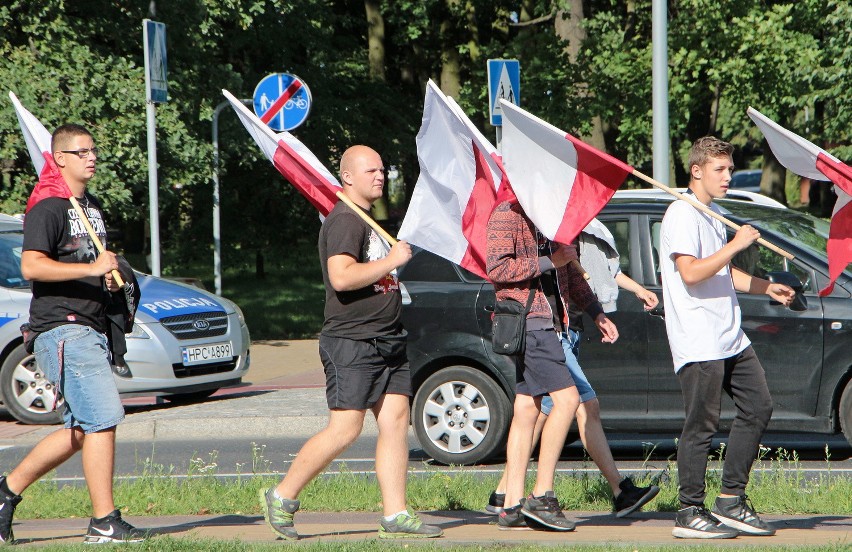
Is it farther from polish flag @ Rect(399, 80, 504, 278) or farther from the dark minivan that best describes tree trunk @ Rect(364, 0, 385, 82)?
polish flag @ Rect(399, 80, 504, 278)

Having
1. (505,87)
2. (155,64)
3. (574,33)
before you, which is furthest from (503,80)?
(574,33)

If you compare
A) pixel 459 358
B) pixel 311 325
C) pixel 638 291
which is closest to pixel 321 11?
pixel 311 325

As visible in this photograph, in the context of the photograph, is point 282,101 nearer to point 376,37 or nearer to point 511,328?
point 511,328

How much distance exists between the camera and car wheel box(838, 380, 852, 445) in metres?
8.05

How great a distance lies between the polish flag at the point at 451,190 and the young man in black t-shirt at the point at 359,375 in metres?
0.50

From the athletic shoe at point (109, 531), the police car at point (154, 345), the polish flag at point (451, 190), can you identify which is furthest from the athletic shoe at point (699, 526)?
the police car at point (154, 345)

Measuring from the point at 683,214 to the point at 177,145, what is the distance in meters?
11.5

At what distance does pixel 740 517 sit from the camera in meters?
5.91

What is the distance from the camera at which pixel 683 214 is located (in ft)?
19.4

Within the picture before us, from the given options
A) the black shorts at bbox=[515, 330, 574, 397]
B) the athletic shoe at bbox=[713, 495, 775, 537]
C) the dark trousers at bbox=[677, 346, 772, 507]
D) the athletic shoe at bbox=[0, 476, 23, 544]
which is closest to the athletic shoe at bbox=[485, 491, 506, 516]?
the black shorts at bbox=[515, 330, 574, 397]

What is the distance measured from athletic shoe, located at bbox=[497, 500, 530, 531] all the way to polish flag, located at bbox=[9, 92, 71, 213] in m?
2.49

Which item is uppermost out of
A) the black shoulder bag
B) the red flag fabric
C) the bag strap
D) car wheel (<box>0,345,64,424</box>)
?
the red flag fabric

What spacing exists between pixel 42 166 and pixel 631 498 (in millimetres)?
3331

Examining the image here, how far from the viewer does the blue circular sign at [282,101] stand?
15227 mm
